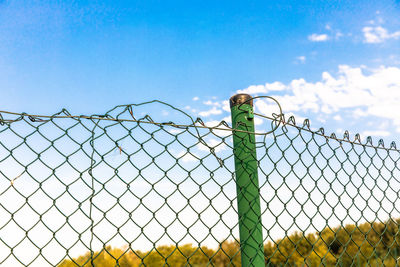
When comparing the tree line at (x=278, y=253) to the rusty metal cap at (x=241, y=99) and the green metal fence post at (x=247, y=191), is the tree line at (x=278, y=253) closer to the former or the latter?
the green metal fence post at (x=247, y=191)

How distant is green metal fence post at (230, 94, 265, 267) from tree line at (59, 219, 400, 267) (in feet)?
0.26

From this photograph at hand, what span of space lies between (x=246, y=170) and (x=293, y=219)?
0.45 metres

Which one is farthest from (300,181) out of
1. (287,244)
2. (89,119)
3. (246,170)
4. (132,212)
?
(287,244)

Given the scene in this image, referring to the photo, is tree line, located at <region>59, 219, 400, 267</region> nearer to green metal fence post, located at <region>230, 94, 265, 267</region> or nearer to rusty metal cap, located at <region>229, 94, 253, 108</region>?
green metal fence post, located at <region>230, 94, 265, 267</region>

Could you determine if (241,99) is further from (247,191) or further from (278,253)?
(278,253)

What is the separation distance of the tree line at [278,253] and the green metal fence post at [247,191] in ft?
0.26

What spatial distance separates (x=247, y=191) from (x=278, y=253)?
5185 mm

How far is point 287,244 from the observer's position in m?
6.29

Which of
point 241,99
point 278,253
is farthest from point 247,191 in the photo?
point 278,253

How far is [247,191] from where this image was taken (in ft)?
6.56

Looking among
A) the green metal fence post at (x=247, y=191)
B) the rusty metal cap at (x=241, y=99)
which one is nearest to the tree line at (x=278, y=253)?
the green metal fence post at (x=247, y=191)

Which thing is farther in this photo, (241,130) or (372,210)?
(372,210)

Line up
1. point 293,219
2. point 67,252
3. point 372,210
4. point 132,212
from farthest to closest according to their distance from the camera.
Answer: point 372,210 < point 293,219 < point 132,212 < point 67,252

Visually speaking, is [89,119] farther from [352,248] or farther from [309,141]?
[352,248]
